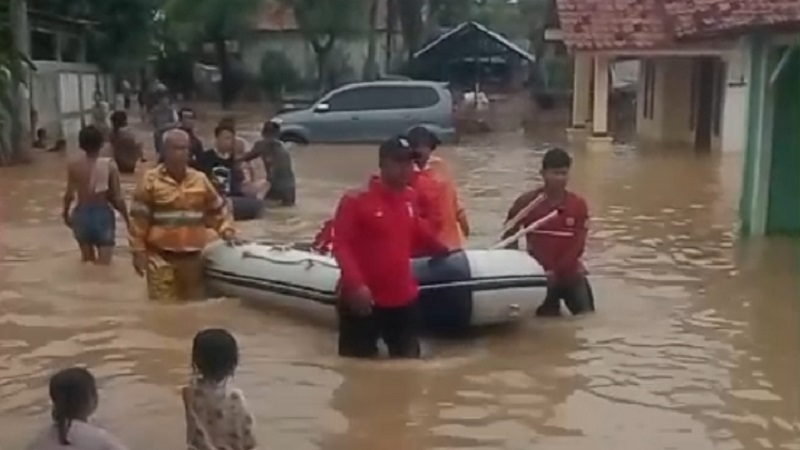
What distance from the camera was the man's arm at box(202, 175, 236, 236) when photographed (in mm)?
11438

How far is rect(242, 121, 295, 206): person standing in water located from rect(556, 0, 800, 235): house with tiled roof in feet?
15.7

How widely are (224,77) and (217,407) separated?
156ft

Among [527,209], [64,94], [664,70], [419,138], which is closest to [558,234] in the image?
[527,209]

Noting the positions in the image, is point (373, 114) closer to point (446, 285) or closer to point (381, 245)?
point (446, 285)

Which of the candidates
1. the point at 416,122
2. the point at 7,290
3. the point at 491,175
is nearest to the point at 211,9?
the point at 416,122

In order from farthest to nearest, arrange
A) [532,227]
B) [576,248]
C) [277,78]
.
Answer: [277,78] < [576,248] < [532,227]

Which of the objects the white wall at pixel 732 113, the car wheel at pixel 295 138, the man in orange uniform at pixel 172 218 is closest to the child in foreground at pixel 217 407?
the man in orange uniform at pixel 172 218

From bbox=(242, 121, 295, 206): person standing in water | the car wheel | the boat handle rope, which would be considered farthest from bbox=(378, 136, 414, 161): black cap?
the car wheel

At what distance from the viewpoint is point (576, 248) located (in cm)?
1135

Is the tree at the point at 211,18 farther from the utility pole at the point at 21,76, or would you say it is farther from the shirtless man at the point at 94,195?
the shirtless man at the point at 94,195

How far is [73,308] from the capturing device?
12.1 metres

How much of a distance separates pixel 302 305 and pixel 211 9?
39.4 meters

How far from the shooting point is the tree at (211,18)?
4962 cm

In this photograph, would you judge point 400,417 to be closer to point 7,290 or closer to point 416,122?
point 7,290
